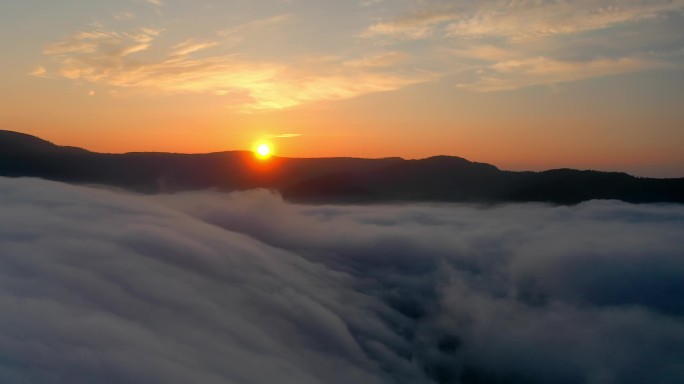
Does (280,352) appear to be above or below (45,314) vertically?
below

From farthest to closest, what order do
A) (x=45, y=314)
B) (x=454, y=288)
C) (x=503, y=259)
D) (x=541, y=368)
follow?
(x=503, y=259) → (x=454, y=288) → (x=541, y=368) → (x=45, y=314)

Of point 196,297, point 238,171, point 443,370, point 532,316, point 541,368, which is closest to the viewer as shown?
point 196,297

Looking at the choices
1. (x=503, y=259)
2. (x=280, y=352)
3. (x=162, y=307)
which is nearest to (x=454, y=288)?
(x=503, y=259)

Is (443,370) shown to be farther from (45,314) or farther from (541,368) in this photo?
(45,314)

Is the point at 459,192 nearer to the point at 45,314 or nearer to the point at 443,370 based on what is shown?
the point at 443,370

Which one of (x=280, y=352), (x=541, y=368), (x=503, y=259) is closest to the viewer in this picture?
(x=280, y=352)

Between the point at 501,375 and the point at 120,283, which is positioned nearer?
the point at 120,283

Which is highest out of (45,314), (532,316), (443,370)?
(45,314)

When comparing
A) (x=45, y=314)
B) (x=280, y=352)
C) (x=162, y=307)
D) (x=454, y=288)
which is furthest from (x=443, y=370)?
(x=45, y=314)

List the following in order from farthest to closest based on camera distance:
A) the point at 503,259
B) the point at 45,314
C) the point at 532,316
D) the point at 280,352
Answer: the point at 503,259
the point at 532,316
the point at 280,352
the point at 45,314
